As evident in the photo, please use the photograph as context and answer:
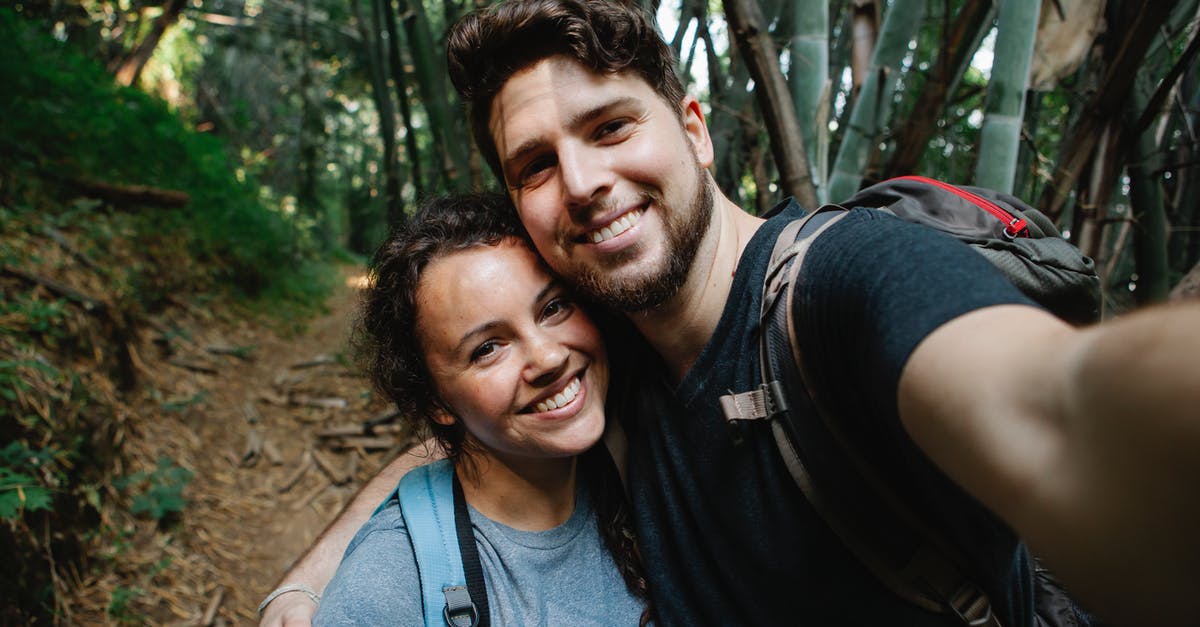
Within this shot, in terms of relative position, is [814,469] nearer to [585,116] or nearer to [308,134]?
[585,116]

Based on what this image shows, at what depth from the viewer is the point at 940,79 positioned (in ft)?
6.16

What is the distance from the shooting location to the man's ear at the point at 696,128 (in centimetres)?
166

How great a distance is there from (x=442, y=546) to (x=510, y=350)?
47 centimetres

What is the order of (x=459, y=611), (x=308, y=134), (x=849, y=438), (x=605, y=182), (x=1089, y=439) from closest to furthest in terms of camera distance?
(x=1089, y=439)
(x=849, y=438)
(x=459, y=611)
(x=605, y=182)
(x=308, y=134)

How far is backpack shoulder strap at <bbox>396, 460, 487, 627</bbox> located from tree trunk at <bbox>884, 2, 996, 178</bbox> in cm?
168

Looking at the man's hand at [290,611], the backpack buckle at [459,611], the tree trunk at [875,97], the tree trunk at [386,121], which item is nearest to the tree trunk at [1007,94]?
the tree trunk at [875,97]

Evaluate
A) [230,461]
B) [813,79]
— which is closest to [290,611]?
[813,79]

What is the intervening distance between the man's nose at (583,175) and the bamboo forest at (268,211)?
27.2 inches

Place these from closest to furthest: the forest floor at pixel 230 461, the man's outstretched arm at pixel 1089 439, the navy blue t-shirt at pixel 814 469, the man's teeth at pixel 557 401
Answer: the man's outstretched arm at pixel 1089 439
the navy blue t-shirt at pixel 814 469
the man's teeth at pixel 557 401
the forest floor at pixel 230 461

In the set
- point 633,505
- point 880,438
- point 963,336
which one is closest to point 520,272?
point 633,505

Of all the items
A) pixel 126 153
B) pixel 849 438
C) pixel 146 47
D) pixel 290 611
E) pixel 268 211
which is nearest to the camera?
pixel 849 438

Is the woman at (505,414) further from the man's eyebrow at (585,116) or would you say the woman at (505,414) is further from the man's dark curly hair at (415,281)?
the man's eyebrow at (585,116)

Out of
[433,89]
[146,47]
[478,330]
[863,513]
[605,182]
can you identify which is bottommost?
[863,513]

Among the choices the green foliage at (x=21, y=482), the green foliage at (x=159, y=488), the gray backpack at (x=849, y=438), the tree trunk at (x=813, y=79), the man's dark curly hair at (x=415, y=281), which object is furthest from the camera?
the green foliage at (x=159, y=488)
